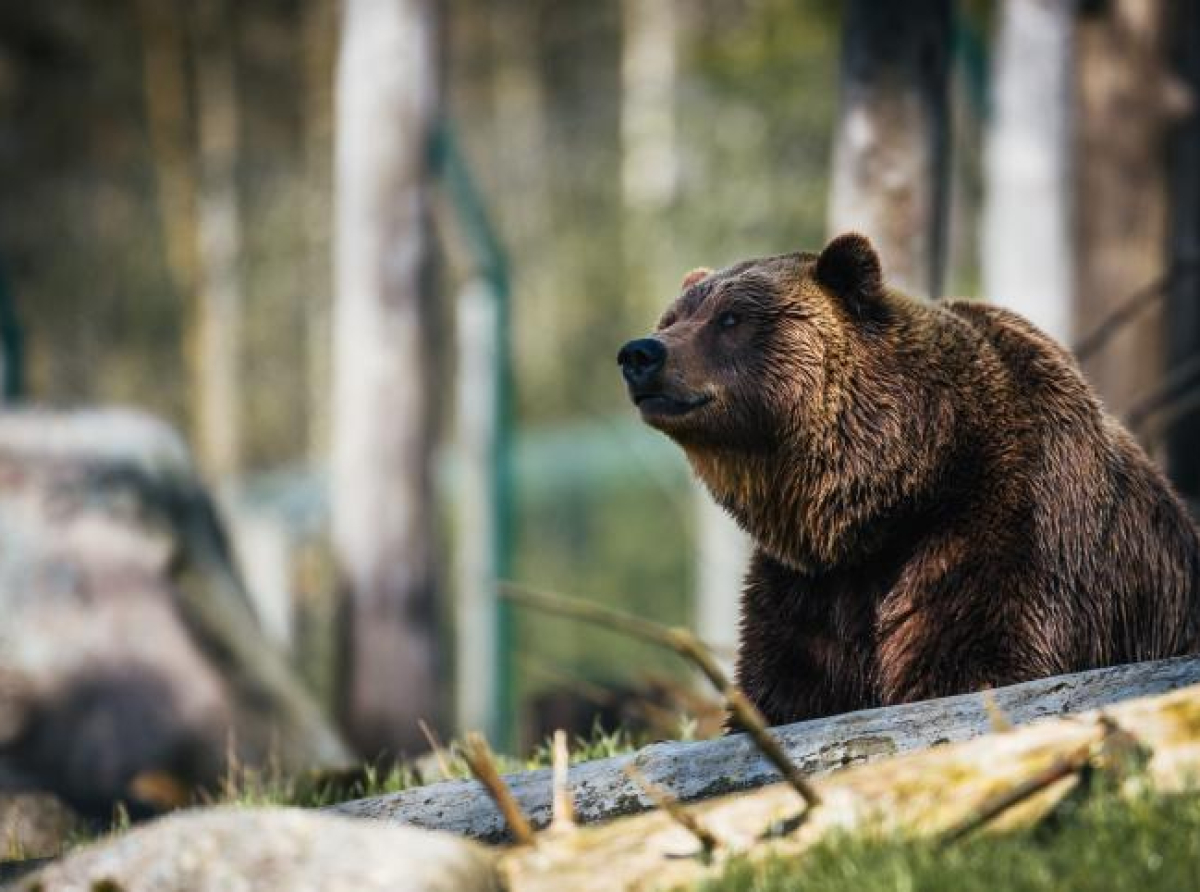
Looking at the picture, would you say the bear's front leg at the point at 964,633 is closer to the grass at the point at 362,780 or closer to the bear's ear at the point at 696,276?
the grass at the point at 362,780

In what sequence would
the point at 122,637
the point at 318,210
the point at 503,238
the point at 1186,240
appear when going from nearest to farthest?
the point at 122,637, the point at 1186,240, the point at 318,210, the point at 503,238

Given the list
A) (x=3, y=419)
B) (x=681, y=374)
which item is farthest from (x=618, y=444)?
(x=681, y=374)

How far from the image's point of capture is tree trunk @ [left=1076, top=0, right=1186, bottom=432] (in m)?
9.40

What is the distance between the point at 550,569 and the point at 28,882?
55.8 ft

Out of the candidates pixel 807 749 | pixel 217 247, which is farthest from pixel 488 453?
pixel 217 247

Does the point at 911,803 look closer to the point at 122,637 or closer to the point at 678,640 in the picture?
the point at 678,640

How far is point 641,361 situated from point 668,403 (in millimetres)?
137

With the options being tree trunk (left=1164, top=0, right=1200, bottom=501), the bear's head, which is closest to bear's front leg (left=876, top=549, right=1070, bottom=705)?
the bear's head

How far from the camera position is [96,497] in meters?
7.27

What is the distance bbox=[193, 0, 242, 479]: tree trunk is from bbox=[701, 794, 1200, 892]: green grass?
18.2 metres

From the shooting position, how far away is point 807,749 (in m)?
3.67

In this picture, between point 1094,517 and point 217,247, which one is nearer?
point 1094,517

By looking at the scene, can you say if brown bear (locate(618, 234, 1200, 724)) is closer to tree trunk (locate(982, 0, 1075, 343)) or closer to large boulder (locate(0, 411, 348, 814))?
large boulder (locate(0, 411, 348, 814))

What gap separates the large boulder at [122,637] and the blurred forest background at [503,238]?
1034 mm
